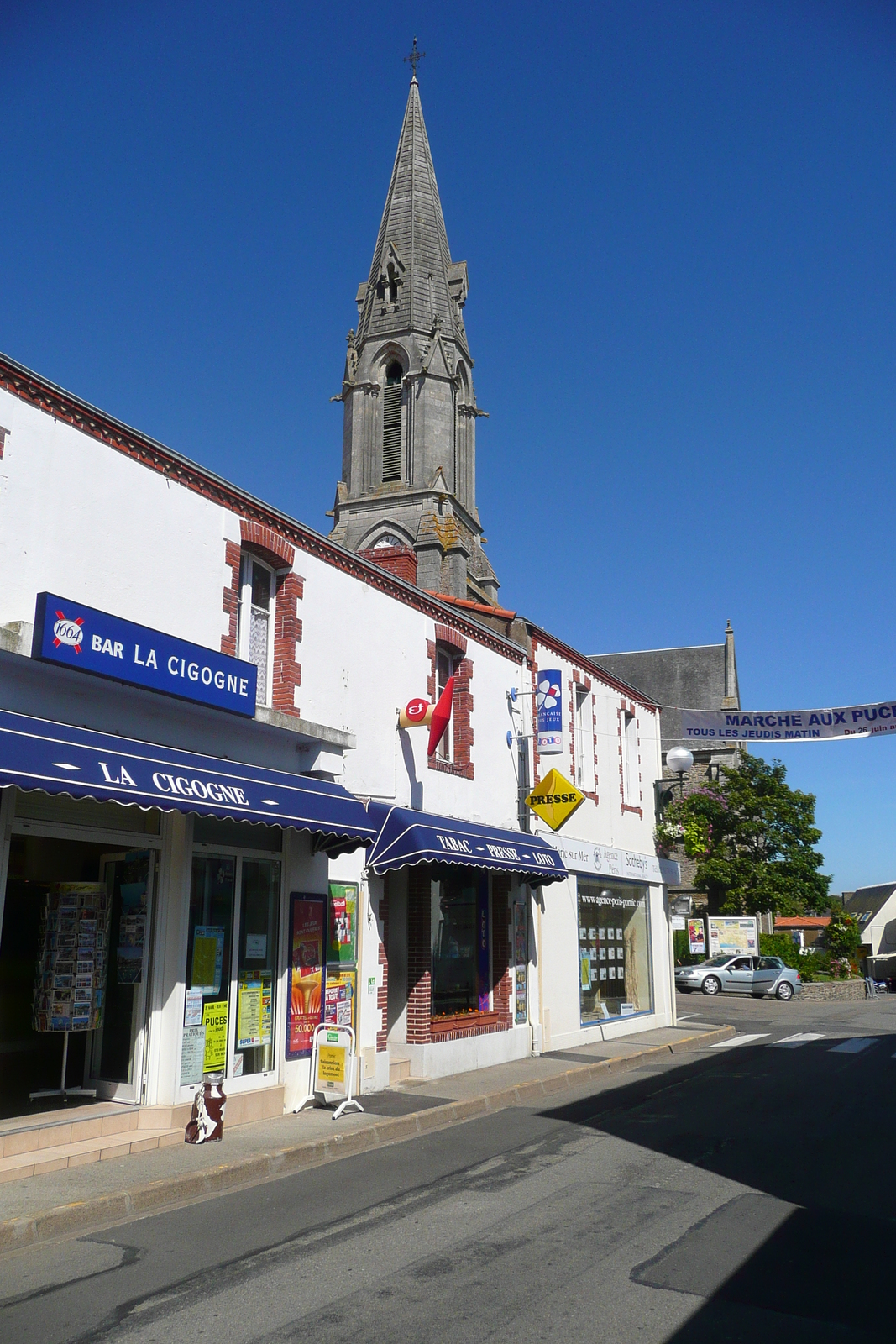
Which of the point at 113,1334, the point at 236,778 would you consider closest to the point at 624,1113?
the point at 236,778

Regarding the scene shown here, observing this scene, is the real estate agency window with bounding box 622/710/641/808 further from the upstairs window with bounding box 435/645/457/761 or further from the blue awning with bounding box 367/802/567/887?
the upstairs window with bounding box 435/645/457/761

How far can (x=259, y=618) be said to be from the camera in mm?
11906

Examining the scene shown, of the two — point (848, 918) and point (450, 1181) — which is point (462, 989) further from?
point (848, 918)

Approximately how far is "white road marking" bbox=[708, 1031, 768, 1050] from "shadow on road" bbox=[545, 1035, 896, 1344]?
13.0 feet

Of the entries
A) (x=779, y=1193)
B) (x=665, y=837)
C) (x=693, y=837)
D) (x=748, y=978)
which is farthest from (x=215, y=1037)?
(x=748, y=978)

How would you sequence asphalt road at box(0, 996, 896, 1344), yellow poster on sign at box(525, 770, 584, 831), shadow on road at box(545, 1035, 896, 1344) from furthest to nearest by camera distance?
yellow poster on sign at box(525, 770, 584, 831) → shadow on road at box(545, 1035, 896, 1344) → asphalt road at box(0, 996, 896, 1344)

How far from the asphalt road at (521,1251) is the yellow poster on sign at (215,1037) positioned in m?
1.81

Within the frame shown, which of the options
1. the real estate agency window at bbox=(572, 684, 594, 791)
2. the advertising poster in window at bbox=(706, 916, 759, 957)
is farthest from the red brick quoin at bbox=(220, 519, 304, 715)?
the advertising poster in window at bbox=(706, 916, 759, 957)

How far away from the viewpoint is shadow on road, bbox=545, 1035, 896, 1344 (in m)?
5.32

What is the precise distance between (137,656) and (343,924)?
4781 mm

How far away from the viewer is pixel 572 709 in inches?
782

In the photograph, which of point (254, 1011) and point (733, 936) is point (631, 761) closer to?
point (254, 1011)

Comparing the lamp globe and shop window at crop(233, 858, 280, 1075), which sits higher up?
the lamp globe

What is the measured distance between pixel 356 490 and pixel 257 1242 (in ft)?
160
